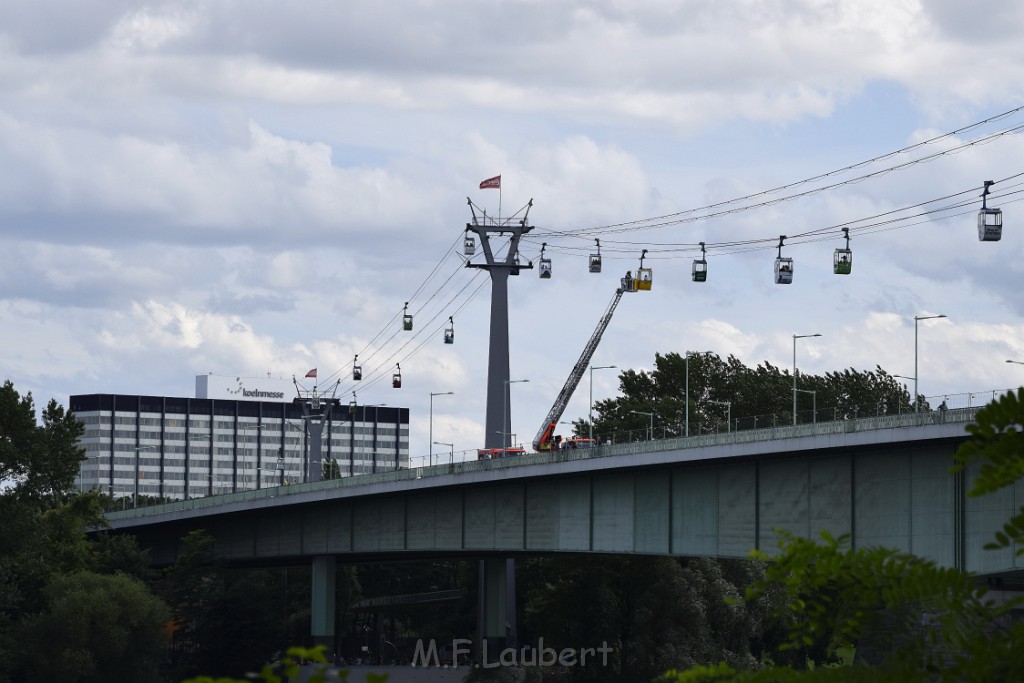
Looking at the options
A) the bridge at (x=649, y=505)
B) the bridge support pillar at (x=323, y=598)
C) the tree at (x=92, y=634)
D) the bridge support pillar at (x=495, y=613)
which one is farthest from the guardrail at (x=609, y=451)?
the bridge support pillar at (x=495, y=613)

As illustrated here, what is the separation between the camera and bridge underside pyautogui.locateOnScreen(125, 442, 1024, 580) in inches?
2148

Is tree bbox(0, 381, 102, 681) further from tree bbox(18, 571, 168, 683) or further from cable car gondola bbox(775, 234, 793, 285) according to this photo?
cable car gondola bbox(775, 234, 793, 285)

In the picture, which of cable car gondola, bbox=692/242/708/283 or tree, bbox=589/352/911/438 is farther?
tree, bbox=589/352/911/438

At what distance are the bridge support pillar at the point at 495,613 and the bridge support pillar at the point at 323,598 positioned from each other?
961cm

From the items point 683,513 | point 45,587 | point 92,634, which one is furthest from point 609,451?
point 45,587

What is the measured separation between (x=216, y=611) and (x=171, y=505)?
12.0 meters

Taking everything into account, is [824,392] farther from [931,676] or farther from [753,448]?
[931,676]

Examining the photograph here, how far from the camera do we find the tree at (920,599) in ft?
36.4

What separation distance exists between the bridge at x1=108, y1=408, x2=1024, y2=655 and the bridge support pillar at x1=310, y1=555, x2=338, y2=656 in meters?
0.14

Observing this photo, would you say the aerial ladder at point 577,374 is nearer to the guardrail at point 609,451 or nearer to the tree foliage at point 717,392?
the tree foliage at point 717,392

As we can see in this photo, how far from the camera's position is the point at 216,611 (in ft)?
336

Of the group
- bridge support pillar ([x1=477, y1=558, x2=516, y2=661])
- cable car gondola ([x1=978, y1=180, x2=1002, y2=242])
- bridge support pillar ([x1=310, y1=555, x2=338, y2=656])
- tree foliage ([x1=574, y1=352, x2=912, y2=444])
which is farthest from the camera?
tree foliage ([x1=574, y1=352, x2=912, y2=444])

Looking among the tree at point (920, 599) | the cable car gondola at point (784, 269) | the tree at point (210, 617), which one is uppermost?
the cable car gondola at point (784, 269)

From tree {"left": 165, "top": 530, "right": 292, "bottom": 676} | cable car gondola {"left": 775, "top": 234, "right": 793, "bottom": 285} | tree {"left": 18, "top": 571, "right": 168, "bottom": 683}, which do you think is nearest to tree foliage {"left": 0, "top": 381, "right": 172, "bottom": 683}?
tree {"left": 18, "top": 571, "right": 168, "bottom": 683}
